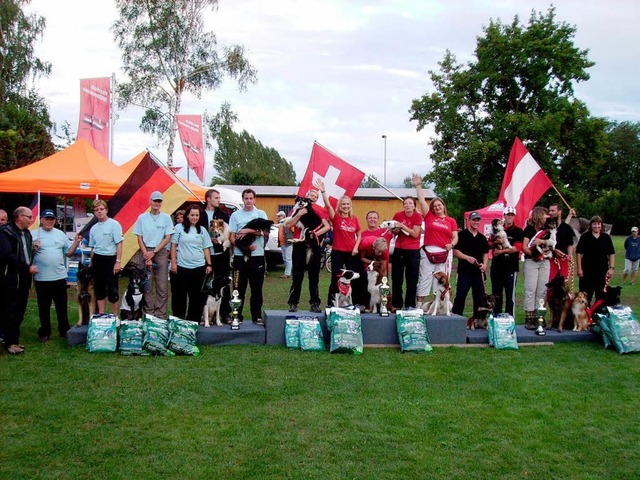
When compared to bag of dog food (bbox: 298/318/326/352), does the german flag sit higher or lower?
higher

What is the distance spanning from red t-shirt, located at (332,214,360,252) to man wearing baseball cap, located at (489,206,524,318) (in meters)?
1.86

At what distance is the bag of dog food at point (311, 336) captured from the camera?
670cm

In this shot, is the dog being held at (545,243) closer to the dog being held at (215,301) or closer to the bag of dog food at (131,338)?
the dog being held at (215,301)

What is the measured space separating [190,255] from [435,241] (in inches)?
117

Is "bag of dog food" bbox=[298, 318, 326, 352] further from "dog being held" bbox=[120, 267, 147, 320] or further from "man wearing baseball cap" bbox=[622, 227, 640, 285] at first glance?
"man wearing baseball cap" bbox=[622, 227, 640, 285]

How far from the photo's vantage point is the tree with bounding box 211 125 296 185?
5342 cm

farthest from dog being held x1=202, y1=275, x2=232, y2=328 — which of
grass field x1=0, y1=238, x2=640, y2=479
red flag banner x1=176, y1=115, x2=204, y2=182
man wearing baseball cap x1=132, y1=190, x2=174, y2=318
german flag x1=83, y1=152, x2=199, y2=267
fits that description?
red flag banner x1=176, y1=115, x2=204, y2=182

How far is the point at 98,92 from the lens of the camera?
47.5ft

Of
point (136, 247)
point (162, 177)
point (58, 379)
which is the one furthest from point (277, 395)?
point (162, 177)

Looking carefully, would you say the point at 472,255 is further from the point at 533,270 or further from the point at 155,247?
the point at 155,247

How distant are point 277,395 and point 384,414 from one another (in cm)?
98

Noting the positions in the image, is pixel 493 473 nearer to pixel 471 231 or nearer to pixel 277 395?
pixel 277 395

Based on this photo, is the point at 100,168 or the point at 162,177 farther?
the point at 100,168

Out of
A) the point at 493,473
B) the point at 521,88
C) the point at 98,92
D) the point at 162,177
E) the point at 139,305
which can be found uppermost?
the point at 521,88
